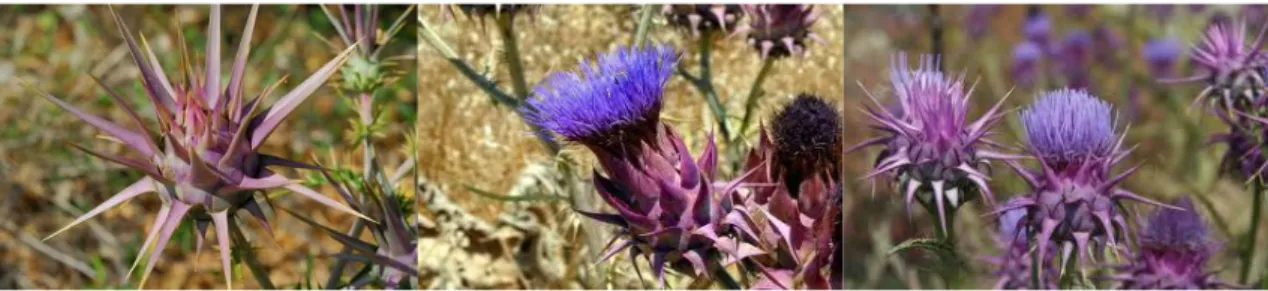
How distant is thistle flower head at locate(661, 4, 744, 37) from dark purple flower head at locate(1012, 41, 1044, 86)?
43cm

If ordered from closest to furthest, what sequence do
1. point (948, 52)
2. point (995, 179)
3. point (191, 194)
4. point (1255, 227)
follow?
point (191, 194)
point (995, 179)
point (1255, 227)
point (948, 52)

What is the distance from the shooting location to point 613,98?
151 centimetres

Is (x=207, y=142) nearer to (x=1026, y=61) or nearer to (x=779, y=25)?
(x=779, y=25)

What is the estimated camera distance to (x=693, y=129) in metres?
1.98

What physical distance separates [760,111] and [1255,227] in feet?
2.30

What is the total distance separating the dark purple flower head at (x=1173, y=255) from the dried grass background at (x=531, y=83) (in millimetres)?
504

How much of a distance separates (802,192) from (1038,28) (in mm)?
614

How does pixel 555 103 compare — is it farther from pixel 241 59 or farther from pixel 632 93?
pixel 241 59

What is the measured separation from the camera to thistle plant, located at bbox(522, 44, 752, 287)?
4.86ft

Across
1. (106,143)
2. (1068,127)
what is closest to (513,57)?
(1068,127)

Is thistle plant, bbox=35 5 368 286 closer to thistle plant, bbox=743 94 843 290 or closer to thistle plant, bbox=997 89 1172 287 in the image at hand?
thistle plant, bbox=743 94 843 290

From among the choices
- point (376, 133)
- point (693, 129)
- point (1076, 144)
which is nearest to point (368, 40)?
point (376, 133)

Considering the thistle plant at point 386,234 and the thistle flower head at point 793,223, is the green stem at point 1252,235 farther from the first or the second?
the thistle plant at point 386,234

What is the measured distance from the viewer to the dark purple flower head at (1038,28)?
197cm
